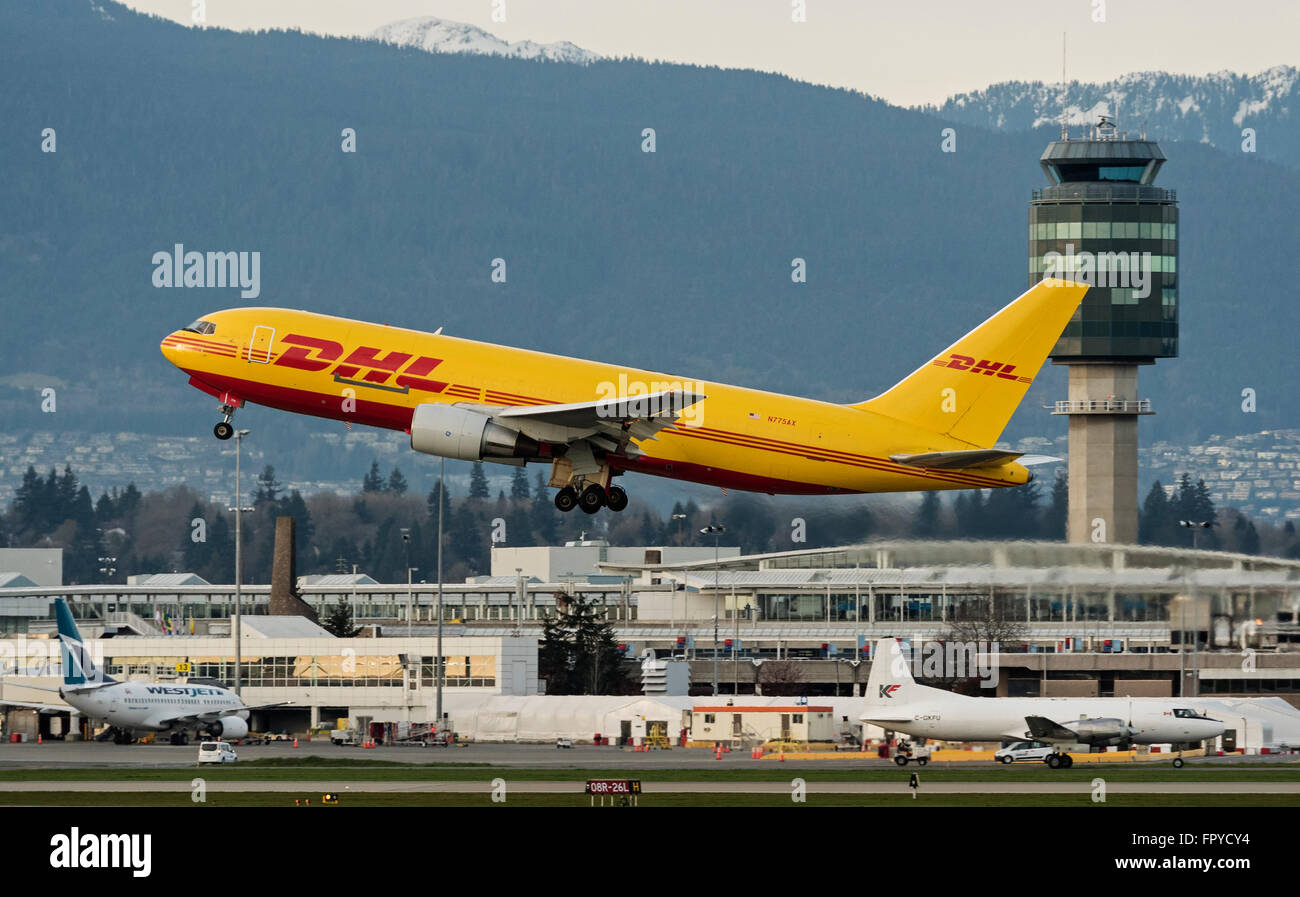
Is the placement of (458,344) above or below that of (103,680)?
above

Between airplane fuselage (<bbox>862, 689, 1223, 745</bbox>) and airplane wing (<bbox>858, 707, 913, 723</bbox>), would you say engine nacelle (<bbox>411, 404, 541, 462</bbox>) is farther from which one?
airplane fuselage (<bbox>862, 689, 1223, 745</bbox>)

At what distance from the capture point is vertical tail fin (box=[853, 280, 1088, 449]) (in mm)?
64500

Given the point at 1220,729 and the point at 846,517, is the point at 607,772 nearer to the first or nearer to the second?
the point at 846,517

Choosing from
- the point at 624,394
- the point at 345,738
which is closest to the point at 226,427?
the point at 624,394

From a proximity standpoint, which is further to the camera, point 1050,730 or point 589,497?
point 1050,730

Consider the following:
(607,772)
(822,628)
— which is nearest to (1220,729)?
(607,772)

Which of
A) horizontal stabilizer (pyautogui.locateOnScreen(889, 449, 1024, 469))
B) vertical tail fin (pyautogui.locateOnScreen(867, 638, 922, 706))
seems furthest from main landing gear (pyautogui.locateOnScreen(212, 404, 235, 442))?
vertical tail fin (pyautogui.locateOnScreen(867, 638, 922, 706))

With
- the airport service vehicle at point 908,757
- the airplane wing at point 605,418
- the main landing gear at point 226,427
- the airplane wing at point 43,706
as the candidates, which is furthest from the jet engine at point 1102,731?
the airplane wing at point 43,706

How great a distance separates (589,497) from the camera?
62625 millimetres

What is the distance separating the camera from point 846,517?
86875 millimetres

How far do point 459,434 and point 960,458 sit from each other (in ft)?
46.7

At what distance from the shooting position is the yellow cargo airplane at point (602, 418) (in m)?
62.0

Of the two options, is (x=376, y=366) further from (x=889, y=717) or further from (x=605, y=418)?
(x=889, y=717)
